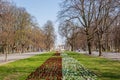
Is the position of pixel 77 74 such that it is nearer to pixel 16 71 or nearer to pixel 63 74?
pixel 63 74

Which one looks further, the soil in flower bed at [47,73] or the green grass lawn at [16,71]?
the green grass lawn at [16,71]

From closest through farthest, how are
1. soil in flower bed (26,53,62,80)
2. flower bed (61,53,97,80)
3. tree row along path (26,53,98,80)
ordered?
Result: flower bed (61,53,97,80)
tree row along path (26,53,98,80)
soil in flower bed (26,53,62,80)

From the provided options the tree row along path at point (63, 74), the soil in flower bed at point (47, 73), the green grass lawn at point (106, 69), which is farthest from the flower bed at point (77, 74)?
the green grass lawn at point (106, 69)

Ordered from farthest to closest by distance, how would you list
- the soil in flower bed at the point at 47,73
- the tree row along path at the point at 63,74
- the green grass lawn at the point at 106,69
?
1. the green grass lawn at the point at 106,69
2. the soil in flower bed at the point at 47,73
3. the tree row along path at the point at 63,74

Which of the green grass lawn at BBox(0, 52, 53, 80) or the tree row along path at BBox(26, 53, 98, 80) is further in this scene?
the green grass lawn at BBox(0, 52, 53, 80)

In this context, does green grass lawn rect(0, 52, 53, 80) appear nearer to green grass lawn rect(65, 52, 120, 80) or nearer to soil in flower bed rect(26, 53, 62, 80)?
soil in flower bed rect(26, 53, 62, 80)

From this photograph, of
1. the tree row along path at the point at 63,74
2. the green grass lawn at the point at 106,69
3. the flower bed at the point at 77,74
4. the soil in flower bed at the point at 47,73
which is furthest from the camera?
the green grass lawn at the point at 106,69

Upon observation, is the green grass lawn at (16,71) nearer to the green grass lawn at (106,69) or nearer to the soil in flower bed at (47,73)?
the soil in flower bed at (47,73)

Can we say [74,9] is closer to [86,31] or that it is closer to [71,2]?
[71,2]

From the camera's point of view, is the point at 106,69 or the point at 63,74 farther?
the point at 106,69

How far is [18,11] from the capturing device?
86.4 meters

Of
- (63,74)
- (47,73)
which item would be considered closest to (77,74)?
(63,74)

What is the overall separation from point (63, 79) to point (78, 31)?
42.1m

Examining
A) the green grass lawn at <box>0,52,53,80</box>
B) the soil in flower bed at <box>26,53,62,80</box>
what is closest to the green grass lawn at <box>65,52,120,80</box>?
the soil in flower bed at <box>26,53,62,80</box>
